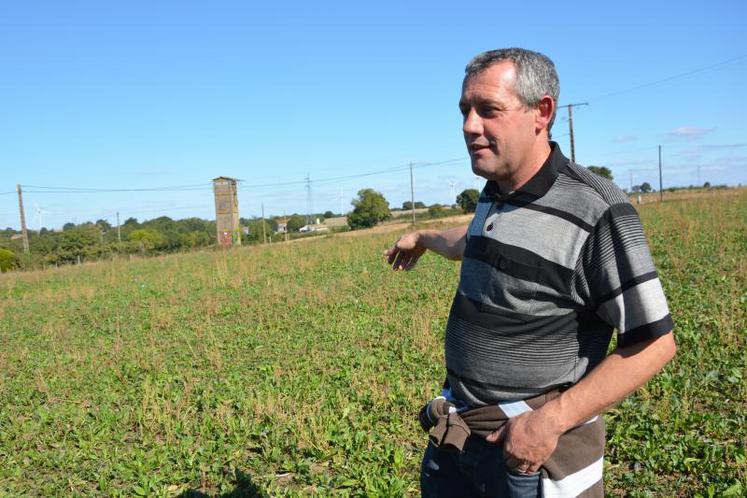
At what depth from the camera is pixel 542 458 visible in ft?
5.20

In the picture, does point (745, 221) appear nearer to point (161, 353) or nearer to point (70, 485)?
point (161, 353)

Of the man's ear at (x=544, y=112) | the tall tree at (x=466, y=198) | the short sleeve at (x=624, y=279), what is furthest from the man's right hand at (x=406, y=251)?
the tall tree at (x=466, y=198)

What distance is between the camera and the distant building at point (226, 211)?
4419 centimetres

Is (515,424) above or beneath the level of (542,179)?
beneath

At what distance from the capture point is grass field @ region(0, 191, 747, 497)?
13.3 feet

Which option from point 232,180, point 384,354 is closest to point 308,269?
point 384,354

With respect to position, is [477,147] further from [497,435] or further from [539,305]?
[497,435]

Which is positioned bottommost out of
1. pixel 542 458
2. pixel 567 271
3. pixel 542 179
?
pixel 542 458

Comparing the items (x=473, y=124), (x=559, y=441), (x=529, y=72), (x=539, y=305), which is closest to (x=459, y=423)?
(x=559, y=441)

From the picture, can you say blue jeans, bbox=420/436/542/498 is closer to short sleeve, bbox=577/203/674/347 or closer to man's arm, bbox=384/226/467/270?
short sleeve, bbox=577/203/674/347

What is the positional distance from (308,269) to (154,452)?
11173 mm

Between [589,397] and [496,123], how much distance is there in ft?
2.64

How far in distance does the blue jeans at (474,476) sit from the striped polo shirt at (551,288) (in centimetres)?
16

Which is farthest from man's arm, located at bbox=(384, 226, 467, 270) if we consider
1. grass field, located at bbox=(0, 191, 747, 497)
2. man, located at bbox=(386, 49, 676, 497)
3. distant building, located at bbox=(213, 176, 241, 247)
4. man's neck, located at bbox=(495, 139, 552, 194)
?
distant building, located at bbox=(213, 176, 241, 247)
